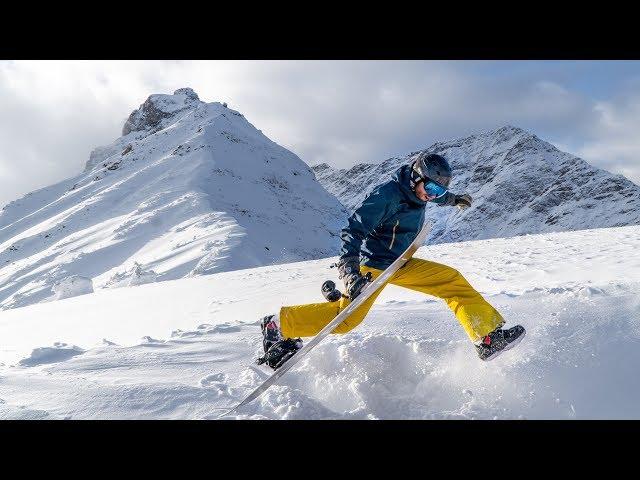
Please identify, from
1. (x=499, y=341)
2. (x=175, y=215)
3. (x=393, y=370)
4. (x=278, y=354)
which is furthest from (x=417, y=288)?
(x=175, y=215)

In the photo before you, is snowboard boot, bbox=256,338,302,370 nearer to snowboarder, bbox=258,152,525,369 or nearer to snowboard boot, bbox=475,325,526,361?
snowboarder, bbox=258,152,525,369

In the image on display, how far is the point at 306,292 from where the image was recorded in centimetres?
843

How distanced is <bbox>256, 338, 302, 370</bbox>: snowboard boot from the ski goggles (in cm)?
165

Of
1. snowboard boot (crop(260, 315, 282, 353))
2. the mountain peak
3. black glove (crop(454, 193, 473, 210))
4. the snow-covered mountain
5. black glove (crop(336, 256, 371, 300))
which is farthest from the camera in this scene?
the snow-covered mountain

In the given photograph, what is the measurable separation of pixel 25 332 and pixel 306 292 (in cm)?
462

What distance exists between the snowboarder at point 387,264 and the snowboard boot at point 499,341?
0.51 feet

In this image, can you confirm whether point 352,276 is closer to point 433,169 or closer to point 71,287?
point 433,169

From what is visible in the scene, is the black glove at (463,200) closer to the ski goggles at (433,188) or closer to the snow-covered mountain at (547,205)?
the ski goggles at (433,188)

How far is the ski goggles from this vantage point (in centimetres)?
359

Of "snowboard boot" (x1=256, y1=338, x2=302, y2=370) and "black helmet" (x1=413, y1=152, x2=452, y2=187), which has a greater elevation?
"black helmet" (x1=413, y1=152, x2=452, y2=187)

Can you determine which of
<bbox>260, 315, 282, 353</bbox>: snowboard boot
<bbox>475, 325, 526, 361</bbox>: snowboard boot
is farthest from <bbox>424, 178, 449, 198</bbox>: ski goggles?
<bbox>260, 315, 282, 353</bbox>: snowboard boot

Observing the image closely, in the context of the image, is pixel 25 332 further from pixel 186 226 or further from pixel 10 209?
pixel 10 209

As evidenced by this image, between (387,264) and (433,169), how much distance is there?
86 centimetres
